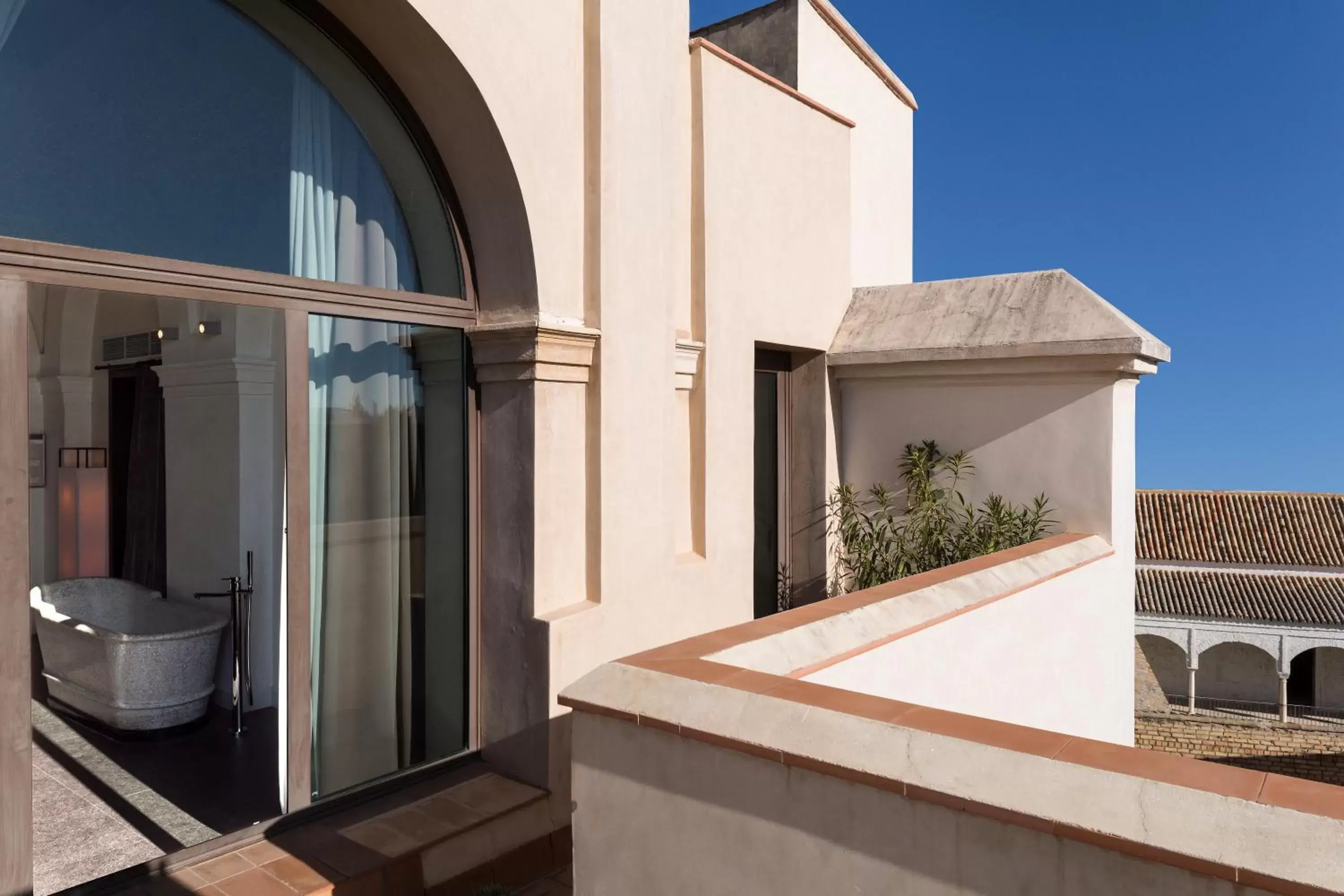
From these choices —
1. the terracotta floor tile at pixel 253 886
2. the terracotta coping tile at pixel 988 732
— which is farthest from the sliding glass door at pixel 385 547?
the terracotta coping tile at pixel 988 732

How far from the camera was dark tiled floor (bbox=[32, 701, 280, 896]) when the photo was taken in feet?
11.4

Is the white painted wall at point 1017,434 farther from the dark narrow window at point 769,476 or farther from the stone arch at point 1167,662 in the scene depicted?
the stone arch at point 1167,662

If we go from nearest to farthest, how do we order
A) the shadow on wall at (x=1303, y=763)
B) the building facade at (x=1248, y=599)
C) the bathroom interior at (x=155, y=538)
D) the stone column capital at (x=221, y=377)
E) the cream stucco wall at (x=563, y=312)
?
the cream stucco wall at (x=563, y=312), the bathroom interior at (x=155, y=538), the stone column capital at (x=221, y=377), the shadow on wall at (x=1303, y=763), the building facade at (x=1248, y=599)

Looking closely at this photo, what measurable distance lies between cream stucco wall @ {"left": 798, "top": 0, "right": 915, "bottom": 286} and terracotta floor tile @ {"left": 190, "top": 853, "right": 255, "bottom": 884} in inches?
281

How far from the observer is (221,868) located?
10.6ft

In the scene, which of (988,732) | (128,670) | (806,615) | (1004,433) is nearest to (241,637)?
(128,670)

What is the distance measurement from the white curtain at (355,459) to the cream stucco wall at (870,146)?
5.74 m

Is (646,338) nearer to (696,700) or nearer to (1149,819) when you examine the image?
(696,700)

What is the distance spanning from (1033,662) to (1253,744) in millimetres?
24676

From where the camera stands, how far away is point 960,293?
23.1 feet

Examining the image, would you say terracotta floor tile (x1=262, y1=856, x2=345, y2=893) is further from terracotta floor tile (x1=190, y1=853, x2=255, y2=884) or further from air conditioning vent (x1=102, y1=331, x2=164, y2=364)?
air conditioning vent (x1=102, y1=331, x2=164, y2=364)

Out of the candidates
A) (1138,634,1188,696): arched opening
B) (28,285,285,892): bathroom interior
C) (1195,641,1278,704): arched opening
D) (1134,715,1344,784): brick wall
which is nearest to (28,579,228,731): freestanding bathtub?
(28,285,285,892): bathroom interior

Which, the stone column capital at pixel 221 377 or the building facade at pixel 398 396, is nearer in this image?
the building facade at pixel 398 396

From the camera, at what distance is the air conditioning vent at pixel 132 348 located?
625cm
